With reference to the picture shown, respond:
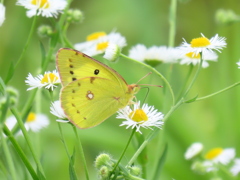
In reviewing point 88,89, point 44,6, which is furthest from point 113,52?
point 44,6

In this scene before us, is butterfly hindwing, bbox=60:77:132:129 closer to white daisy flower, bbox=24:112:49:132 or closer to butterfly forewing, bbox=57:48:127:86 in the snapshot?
butterfly forewing, bbox=57:48:127:86

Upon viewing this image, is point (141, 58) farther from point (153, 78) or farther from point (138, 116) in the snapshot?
point (153, 78)

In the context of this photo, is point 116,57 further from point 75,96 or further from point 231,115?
point 231,115

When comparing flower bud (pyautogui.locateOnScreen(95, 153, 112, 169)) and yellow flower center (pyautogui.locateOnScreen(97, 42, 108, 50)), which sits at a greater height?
yellow flower center (pyautogui.locateOnScreen(97, 42, 108, 50))

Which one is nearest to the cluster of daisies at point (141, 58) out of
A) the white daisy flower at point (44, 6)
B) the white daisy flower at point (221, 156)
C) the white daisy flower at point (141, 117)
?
the white daisy flower at point (141, 117)

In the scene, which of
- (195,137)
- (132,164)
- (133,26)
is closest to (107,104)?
(132,164)

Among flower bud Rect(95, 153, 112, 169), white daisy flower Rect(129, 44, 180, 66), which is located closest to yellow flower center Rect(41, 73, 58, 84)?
flower bud Rect(95, 153, 112, 169)
